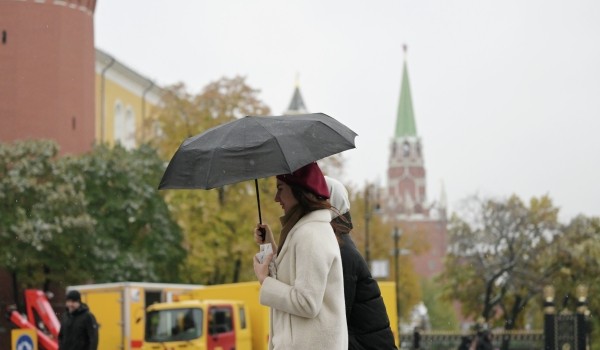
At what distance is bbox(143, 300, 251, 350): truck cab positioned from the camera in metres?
23.4

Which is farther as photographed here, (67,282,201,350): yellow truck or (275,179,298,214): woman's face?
(67,282,201,350): yellow truck

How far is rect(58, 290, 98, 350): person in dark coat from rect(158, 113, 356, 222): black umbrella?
745 centimetres

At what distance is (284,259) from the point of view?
18.7 ft

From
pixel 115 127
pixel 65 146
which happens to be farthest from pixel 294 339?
pixel 115 127

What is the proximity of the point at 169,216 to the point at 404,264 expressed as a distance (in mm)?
33034

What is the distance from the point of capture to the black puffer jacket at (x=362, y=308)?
6.32m

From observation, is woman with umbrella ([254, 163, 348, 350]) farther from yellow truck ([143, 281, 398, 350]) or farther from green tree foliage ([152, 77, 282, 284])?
green tree foliage ([152, 77, 282, 284])

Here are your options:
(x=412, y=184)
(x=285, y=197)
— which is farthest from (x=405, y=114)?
(x=285, y=197)

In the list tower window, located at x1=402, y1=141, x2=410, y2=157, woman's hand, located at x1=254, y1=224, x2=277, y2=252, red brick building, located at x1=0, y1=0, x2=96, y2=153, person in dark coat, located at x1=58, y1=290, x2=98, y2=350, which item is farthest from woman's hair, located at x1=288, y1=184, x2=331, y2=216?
tower window, located at x1=402, y1=141, x2=410, y2=157

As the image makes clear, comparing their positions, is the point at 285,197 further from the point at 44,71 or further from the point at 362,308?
the point at 44,71

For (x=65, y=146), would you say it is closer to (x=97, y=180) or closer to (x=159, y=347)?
(x=97, y=180)

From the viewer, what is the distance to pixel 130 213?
4650 cm

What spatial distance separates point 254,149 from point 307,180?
0.31 metres

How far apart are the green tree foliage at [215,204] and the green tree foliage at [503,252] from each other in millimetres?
10262
